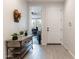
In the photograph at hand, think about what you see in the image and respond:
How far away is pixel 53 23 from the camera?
9.30 m

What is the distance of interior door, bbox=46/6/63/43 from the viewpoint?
30.4 feet

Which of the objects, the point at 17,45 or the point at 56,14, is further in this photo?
the point at 56,14

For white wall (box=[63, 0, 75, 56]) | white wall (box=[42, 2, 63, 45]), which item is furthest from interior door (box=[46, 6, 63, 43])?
white wall (box=[63, 0, 75, 56])

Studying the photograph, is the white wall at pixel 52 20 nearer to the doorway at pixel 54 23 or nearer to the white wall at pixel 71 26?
the doorway at pixel 54 23

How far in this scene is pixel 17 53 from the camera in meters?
4.68

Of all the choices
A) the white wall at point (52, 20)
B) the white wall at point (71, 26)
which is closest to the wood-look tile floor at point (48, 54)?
the white wall at point (71, 26)

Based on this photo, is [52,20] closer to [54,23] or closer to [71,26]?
[54,23]

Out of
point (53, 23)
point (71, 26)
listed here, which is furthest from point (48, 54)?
point (53, 23)

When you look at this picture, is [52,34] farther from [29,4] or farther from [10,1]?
[10,1]

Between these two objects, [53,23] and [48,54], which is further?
[53,23]

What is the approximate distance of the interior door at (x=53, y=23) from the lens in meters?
9.26
